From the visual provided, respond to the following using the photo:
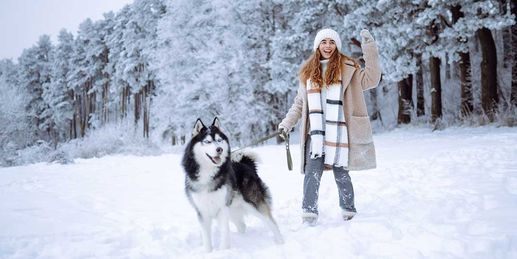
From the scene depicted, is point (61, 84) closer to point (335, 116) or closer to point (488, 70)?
point (488, 70)

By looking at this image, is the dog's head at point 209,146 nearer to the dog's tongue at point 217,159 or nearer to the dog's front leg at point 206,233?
the dog's tongue at point 217,159

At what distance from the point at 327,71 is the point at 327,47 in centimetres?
29

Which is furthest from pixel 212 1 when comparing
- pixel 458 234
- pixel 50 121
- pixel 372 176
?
pixel 50 121

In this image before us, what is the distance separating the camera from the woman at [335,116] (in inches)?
162

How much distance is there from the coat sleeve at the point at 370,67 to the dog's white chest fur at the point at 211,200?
189 cm

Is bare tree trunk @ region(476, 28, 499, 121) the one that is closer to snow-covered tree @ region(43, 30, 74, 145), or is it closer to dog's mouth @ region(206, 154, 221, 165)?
dog's mouth @ region(206, 154, 221, 165)

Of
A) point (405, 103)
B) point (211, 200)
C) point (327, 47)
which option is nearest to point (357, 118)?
point (327, 47)

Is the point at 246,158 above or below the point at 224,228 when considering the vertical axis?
above

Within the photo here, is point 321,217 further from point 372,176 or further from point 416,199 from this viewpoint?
point 372,176

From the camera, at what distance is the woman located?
162 inches

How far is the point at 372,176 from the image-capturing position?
7.20 m

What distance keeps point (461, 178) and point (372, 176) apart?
1.60 metres

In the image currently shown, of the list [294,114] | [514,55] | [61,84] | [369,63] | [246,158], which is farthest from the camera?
[61,84]

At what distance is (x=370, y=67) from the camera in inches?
159
